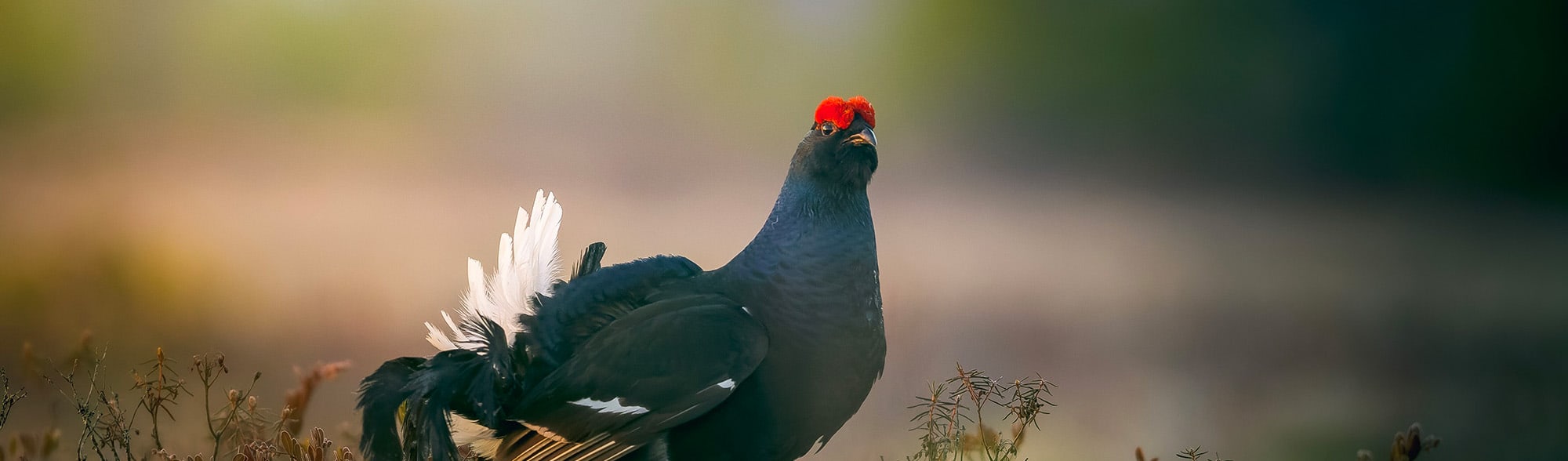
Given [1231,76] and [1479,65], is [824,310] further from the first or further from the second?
[1479,65]

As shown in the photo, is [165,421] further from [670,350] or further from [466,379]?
[670,350]

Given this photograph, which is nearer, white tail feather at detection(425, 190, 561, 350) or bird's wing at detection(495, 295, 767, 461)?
bird's wing at detection(495, 295, 767, 461)

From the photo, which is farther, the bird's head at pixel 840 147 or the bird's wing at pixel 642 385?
the bird's head at pixel 840 147

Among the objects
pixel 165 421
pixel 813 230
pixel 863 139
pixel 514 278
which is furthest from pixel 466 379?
pixel 165 421

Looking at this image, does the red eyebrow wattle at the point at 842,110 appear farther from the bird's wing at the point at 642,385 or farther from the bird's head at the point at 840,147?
the bird's wing at the point at 642,385

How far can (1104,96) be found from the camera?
7.80 ft

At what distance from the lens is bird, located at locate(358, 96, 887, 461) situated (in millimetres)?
1379

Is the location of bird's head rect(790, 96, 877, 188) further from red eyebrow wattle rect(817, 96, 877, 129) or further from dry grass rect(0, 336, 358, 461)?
dry grass rect(0, 336, 358, 461)

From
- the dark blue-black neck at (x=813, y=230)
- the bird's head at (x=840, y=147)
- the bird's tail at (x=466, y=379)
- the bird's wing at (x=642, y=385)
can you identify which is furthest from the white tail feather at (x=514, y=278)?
the bird's head at (x=840, y=147)

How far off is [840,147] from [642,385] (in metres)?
0.44

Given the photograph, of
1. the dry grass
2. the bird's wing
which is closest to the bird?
the bird's wing

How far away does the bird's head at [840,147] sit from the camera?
1.47m

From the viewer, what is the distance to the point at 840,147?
1472 millimetres

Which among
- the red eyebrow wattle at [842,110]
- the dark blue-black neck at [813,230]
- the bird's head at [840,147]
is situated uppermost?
the red eyebrow wattle at [842,110]
